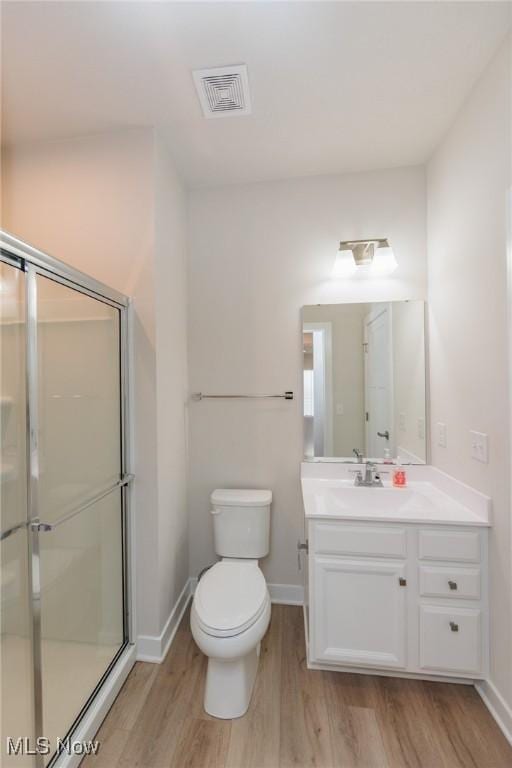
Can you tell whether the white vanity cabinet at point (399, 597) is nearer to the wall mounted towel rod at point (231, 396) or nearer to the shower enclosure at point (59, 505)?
the wall mounted towel rod at point (231, 396)

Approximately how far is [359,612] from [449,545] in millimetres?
499

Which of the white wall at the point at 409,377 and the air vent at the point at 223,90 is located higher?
the air vent at the point at 223,90

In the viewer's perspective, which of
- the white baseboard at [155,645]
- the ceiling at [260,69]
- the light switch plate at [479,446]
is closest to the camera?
the ceiling at [260,69]

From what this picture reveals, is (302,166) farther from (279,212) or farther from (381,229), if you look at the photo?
(381,229)

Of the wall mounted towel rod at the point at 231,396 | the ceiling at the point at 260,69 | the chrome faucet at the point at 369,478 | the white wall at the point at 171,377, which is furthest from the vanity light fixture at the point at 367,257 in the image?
the chrome faucet at the point at 369,478

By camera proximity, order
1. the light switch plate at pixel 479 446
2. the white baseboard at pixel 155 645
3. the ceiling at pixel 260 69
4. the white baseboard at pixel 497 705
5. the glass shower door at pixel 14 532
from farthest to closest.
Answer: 1. the white baseboard at pixel 155 645
2. the light switch plate at pixel 479 446
3. the white baseboard at pixel 497 705
4. the ceiling at pixel 260 69
5. the glass shower door at pixel 14 532

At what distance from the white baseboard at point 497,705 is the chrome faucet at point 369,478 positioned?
2.97ft

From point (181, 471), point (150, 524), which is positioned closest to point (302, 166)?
point (181, 471)

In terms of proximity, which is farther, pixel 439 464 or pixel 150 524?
pixel 439 464

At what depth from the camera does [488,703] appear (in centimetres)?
147

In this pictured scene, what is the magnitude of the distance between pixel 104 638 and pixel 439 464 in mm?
1870

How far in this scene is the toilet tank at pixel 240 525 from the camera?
2006 mm

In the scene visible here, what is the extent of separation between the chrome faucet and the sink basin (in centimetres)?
4

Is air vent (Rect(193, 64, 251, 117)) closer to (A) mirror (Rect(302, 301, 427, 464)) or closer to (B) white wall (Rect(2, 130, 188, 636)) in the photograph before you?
(B) white wall (Rect(2, 130, 188, 636))
